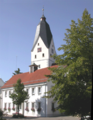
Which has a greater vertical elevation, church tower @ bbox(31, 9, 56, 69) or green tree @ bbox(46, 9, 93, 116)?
church tower @ bbox(31, 9, 56, 69)

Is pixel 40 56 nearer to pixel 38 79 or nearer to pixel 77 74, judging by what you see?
pixel 38 79

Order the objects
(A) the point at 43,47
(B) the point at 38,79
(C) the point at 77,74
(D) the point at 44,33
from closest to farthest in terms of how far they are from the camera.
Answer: (C) the point at 77,74
(B) the point at 38,79
(A) the point at 43,47
(D) the point at 44,33

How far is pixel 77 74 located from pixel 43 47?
133 feet

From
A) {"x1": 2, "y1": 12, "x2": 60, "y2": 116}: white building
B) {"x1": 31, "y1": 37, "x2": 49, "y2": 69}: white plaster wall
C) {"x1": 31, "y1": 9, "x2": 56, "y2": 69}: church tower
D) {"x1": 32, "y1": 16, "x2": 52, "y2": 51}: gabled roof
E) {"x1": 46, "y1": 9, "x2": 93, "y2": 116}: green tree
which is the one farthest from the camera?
{"x1": 32, "y1": 16, "x2": 52, "y2": 51}: gabled roof

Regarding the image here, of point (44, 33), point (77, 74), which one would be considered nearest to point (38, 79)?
point (44, 33)

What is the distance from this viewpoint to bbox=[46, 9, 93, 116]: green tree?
13.8 m

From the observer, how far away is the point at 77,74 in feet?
45.5

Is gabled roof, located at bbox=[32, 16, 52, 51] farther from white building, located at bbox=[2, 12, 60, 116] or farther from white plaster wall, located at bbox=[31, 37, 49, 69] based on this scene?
white plaster wall, located at bbox=[31, 37, 49, 69]

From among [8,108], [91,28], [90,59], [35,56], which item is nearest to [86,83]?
[90,59]

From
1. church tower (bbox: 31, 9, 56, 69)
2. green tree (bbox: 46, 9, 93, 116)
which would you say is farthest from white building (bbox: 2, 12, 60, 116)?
green tree (bbox: 46, 9, 93, 116)

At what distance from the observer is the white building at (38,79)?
110 feet

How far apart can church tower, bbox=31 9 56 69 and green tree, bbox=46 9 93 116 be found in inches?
1454

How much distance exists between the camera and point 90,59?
14.0 metres

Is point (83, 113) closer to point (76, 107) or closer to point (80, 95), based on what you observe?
point (76, 107)
